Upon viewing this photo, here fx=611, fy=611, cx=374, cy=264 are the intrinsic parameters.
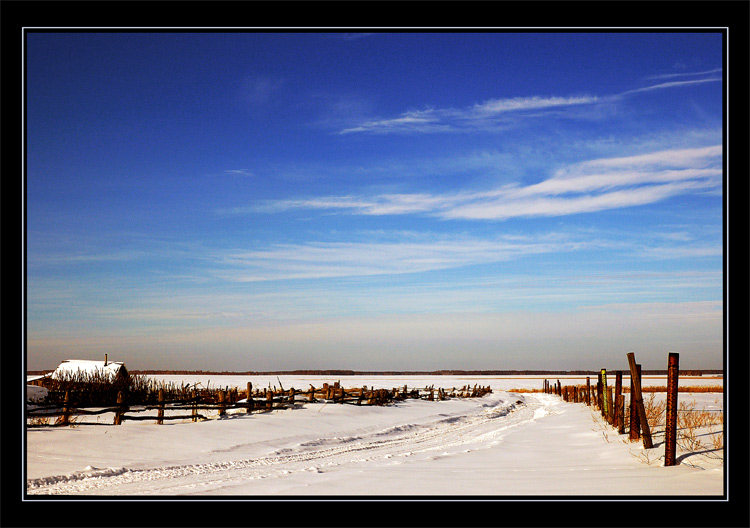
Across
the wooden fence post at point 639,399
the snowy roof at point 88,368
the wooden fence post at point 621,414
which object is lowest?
the snowy roof at point 88,368

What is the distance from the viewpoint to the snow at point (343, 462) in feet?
32.2

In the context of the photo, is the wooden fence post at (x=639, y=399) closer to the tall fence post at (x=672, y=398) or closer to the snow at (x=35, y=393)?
the tall fence post at (x=672, y=398)

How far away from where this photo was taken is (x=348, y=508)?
6117 mm

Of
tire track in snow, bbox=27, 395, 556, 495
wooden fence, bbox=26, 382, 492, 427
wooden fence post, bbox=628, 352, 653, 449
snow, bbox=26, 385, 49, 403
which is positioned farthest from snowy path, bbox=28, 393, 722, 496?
snow, bbox=26, 385, 49, 403

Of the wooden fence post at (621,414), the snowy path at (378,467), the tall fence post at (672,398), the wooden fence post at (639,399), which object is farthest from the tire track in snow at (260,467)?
the tall fence post at (672,398)

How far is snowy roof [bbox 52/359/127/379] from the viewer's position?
149 ft

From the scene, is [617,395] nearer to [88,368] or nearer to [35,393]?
[35,393]

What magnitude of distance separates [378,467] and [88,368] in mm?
43050

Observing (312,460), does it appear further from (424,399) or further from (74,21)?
(424,399)

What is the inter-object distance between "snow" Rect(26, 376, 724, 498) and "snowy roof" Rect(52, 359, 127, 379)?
25.6 m

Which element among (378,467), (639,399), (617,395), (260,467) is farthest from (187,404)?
(639,399)

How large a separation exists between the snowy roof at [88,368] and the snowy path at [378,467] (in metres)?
26.1

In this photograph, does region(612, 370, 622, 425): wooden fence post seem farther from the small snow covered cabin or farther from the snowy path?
the small snow covered cabin
